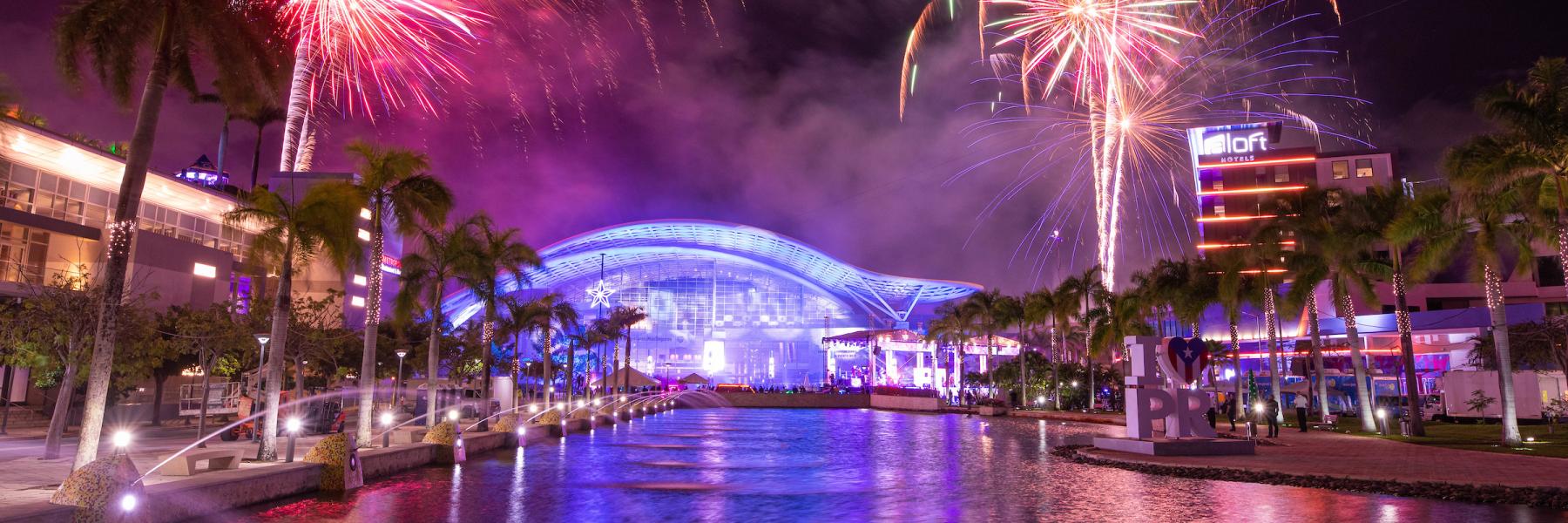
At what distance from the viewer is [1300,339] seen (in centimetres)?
6881

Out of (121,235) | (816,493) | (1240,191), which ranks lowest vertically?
(816,493)

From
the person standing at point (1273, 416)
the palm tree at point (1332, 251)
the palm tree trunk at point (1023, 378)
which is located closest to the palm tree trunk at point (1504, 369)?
the person standing at point (1273, 416)

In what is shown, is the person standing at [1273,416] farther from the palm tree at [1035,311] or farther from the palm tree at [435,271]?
the palm tree at [1035,311]

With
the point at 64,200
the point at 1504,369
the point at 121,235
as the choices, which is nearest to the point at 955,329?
the point at 1504,369

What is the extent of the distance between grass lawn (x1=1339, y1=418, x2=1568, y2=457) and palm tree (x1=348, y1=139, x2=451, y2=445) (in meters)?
26.5

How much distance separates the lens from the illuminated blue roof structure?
9531cm

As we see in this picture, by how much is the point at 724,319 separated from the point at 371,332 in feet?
259

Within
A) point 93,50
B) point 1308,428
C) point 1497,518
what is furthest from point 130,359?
point 1308,428

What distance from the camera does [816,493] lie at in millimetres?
14406

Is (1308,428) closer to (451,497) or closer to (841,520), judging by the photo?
(841,520)

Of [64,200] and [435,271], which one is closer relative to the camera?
[435,271]

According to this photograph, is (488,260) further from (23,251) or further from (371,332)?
(23,251)

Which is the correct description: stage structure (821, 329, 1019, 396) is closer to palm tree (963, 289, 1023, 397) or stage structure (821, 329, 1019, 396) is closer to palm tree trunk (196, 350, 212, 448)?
palm tree (963, 289, 1023, 397)

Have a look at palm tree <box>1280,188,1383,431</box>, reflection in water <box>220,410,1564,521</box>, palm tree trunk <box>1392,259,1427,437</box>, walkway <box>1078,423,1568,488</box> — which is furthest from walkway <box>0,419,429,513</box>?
palm tree <box>1280,188,1383,431</box>
